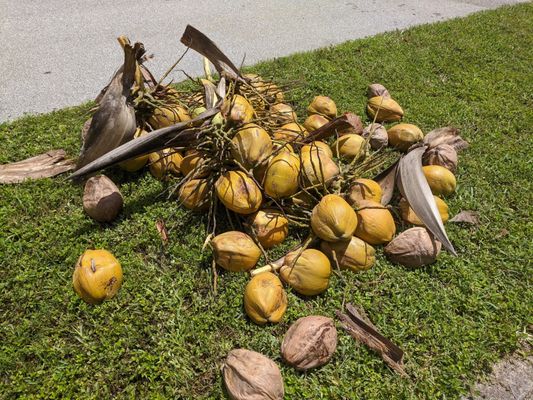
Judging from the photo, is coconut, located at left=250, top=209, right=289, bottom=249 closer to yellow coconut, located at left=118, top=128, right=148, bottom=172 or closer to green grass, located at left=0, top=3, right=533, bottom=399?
green grass, located at left=0, top=3, right=533, bottom=399

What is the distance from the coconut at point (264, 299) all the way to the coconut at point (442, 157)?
A: 5.76 ft

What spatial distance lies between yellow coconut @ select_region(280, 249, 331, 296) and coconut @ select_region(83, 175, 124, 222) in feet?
4.29

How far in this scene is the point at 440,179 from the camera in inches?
126

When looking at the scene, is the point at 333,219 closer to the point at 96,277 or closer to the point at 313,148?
the point at 313,148

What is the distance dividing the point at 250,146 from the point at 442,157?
1.74 metres

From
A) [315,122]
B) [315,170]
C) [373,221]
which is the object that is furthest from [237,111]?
[373,221]

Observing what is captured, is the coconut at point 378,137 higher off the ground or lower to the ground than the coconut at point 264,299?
higher

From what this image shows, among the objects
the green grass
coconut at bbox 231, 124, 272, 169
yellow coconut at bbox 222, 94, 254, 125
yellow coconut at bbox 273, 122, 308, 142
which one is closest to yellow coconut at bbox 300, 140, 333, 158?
yellow coconut at bbox 273, 122, 308, 142

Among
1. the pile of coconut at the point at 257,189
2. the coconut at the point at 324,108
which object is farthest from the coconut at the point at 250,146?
the coconut at the point at 324,108

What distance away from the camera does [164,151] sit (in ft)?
10.3

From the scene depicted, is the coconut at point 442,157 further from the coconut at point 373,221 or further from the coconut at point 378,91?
the coconut at point 378,91

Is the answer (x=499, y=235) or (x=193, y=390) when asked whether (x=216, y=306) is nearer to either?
(x=193, y=390)

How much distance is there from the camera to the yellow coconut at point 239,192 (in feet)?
8.40

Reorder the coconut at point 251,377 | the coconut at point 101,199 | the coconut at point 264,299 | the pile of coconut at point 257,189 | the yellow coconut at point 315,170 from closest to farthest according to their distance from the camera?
the coconut at point 251,377 < the coconut at point 264,299 < the pile of coconut at point 257,189 < the yellow coconut at point 315,170 < the coconut at point 101,199
